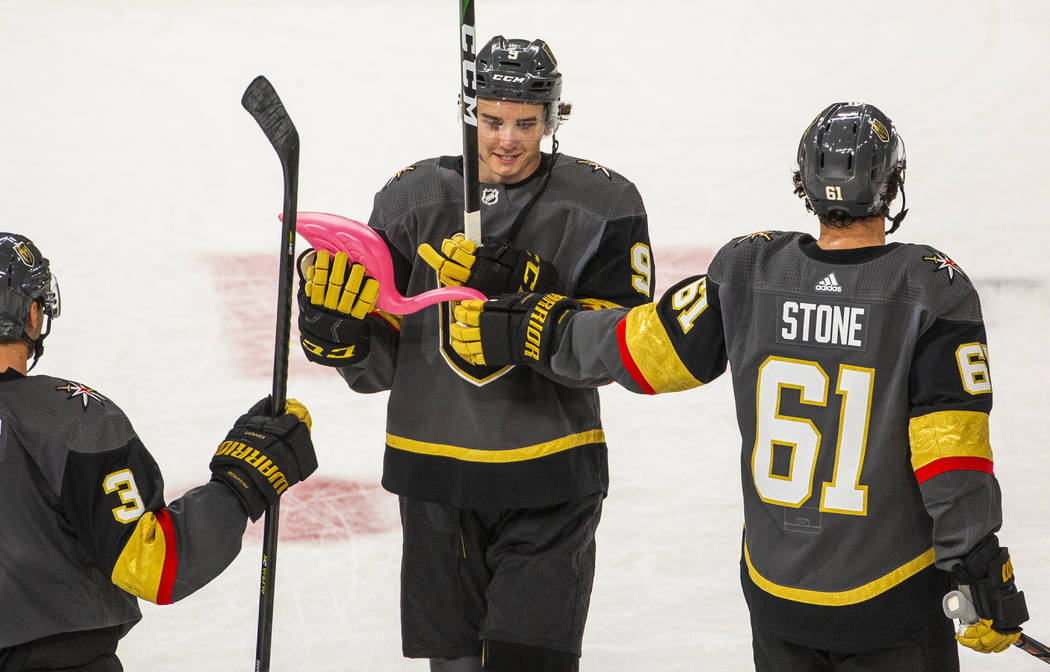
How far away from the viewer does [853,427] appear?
1.97 metres

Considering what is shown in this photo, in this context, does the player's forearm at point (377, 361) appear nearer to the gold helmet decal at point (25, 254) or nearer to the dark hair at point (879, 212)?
the gold helmet decal at point (25, 254)

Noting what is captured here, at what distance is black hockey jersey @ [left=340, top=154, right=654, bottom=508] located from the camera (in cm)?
249

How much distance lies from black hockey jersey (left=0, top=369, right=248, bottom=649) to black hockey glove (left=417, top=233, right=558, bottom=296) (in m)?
0.66

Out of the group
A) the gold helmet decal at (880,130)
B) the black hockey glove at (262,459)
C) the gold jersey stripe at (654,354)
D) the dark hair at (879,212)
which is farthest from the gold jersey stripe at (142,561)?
the gold helmet decal at (880,130)

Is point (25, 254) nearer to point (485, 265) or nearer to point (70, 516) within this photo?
point (70, 516)

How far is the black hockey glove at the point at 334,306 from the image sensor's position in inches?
95.1

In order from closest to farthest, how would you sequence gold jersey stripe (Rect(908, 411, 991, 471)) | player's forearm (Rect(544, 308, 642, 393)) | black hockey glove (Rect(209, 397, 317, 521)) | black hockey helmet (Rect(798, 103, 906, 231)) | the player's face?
gold jersey stripe (Rect(908, 411, 991, 471)), black hockey helmet (Rect(798, 103, 906, 231)), black hockey glove (Rect(209, 397, 317, 521)), player's forearm (Rect(544, 308, 642, 393)), the player's face

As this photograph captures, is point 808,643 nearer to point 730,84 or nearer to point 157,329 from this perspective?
point 157,329

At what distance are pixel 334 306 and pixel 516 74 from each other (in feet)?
1.78

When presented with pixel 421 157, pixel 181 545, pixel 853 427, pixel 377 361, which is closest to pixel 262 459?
pixel 181 545

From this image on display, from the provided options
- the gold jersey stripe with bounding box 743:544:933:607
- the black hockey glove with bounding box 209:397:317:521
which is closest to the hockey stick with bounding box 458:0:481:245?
the black hockey glove with bounding box 209:397:317:521

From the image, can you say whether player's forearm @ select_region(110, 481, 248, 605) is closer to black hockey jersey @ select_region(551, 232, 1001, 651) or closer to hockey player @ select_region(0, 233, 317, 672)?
hockey player @ select_region(0, 233, 317, 672)

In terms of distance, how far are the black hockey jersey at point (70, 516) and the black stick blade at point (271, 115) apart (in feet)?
1.75

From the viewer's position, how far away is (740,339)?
2.08m
